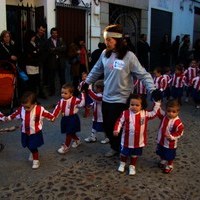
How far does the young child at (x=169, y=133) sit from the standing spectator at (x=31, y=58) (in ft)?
16.3

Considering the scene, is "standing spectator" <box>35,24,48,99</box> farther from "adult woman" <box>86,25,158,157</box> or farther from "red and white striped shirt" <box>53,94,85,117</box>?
"adult woman" <box>86,25,158,157</box>

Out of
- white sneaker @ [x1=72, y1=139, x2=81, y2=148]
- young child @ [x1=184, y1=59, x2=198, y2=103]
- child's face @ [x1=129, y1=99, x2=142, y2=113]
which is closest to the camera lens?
child's face @ [x1=129, y1=99, x2=142, y2=113]

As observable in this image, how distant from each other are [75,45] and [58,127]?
12.3ft

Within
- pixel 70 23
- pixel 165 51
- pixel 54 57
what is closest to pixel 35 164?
pixel 54 57

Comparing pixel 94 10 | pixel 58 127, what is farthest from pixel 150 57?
pixel 58 127

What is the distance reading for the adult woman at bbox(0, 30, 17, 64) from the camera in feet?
26.9

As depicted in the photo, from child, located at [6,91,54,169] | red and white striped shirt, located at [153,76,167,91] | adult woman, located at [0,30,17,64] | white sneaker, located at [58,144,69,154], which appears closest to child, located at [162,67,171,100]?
red and white striped shirt, located at [153,76,167,91]

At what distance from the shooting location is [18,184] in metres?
4.43

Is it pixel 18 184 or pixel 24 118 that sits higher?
pixel 24 118

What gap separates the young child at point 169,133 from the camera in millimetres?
4730

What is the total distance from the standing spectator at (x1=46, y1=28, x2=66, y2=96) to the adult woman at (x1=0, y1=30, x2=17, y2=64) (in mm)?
1468

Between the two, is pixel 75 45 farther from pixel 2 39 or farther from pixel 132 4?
pixel 132 4

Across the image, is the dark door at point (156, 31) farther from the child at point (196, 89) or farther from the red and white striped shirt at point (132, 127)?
the red and white striped shirt at point (132, 127)

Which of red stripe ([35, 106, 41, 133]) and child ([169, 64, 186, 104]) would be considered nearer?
red stripe ([35, 106, 41, 133])
